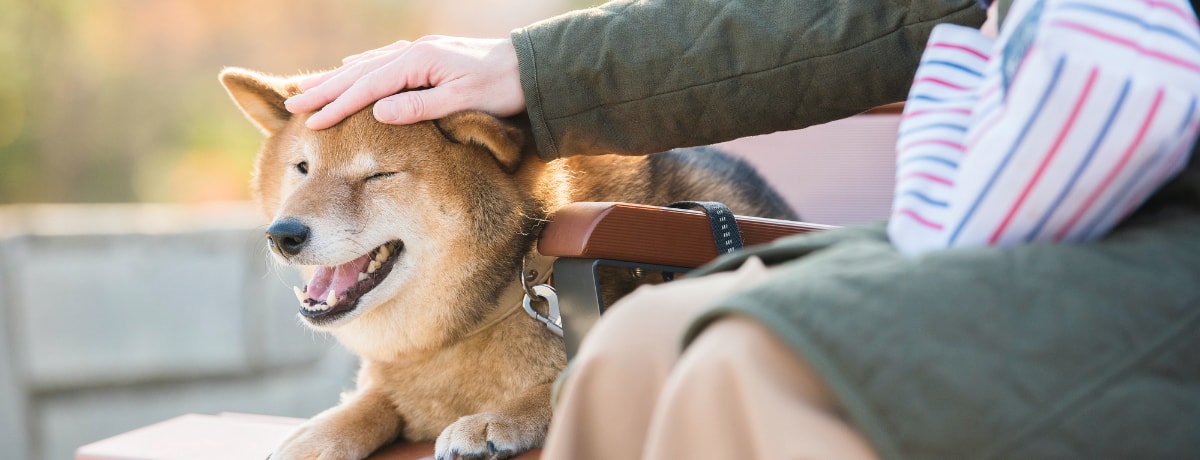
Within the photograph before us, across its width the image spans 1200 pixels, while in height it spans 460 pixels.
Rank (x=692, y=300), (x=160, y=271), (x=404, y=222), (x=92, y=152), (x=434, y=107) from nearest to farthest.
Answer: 1. (x=692, y=300)
2. (x=434, y=107)
3. (x=404, y=222)
4. (x=160, y=271)
5. (x=92, y=152)

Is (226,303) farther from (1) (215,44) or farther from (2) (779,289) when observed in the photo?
(1) (215,44)

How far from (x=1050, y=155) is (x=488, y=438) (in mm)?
930

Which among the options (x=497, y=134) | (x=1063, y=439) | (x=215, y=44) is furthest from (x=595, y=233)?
(x=215, y=44)

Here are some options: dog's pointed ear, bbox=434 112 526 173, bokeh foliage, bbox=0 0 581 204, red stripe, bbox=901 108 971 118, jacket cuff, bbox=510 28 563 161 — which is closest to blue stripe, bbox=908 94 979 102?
red stripe, bbox=901 108 971 118

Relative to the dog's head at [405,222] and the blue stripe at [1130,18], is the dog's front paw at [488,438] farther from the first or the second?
the blue stripe at [1130,18]

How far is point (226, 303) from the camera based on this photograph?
449 centimetres

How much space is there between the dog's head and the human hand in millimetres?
81

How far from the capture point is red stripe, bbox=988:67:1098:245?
33.7 inches

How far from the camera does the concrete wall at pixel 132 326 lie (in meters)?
4.21

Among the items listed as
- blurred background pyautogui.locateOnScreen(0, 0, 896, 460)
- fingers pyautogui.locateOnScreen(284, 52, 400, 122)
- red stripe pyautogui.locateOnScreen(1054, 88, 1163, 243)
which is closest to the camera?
red stripe pyautogui.locateOnScreen(1054, 88, 1163, 243)

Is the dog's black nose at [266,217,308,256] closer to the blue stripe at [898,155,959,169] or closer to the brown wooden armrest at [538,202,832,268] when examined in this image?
the brown wooden armrest at [538,202,832,268]

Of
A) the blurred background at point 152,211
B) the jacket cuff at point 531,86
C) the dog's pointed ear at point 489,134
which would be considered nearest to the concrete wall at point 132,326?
the blurred background at point 152,211

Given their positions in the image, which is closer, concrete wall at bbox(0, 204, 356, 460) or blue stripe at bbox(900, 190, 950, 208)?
blue stripe at bbox(900, 190, 950, 208)

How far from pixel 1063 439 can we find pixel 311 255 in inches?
51.7
